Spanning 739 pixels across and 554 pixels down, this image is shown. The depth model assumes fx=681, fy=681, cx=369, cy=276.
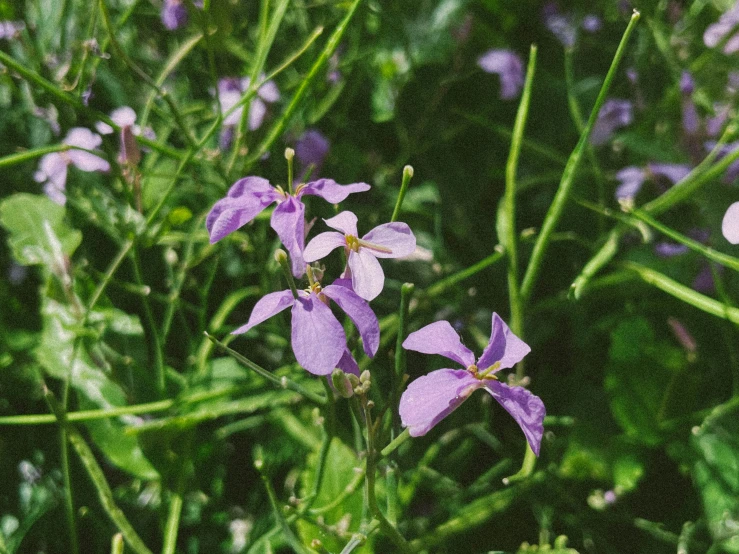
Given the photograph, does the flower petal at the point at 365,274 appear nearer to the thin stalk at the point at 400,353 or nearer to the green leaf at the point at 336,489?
the thin stalk at the point at 400,353

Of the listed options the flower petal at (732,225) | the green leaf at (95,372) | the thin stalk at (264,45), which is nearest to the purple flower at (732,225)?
the flower petal at (732,225)

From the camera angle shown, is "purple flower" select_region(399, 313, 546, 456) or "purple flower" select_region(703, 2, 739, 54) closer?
"purple flower" select_region(399, 313, 546, 456)

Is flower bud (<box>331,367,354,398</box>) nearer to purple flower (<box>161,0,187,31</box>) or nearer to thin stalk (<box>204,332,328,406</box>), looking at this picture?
thin stalk (<box>204,332,328,406</box>)

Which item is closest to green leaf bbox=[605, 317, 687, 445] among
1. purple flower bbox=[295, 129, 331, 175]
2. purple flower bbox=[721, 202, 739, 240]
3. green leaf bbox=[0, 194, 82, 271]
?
purple flower bbox=[721, 202, 739, 240]

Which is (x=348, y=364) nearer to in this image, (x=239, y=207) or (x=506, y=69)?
(x=239, y=207)

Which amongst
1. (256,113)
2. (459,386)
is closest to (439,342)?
(459,386)

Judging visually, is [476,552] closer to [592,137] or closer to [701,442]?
[701,442]

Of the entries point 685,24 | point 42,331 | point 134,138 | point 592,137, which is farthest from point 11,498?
point 685,24
